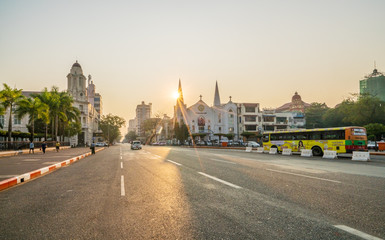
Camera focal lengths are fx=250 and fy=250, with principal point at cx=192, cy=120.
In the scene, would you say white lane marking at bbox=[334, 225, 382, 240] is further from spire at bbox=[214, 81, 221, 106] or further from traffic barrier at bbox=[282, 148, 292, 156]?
spire at bbox=[214, 81, 221, 106]

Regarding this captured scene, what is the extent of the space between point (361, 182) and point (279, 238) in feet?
21.2

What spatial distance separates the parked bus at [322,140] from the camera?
21.4 meters

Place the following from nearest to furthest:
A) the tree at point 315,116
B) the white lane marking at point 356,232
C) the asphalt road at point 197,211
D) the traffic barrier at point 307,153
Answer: the white lane marking at point 356,232
the asphalt road at point 197,211
the traffic barrier at point 307,153
the tree at point 315,116

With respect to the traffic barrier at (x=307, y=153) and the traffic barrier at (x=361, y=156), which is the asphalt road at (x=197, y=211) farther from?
the traffic barrier at (x=307, y=153)

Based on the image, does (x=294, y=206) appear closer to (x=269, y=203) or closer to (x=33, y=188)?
(x=269, y=203)

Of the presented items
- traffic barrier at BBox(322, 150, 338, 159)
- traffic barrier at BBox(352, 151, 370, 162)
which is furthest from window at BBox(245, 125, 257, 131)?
traffic barrier at BBox(352, 151, 370, 162)

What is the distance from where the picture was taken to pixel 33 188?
328 inches

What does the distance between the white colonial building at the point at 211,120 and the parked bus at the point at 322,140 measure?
159 feet

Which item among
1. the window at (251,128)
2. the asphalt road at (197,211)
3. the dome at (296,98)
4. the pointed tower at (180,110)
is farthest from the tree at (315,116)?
the asphalt road at (197,211)

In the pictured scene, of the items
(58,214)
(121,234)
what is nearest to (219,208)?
(121,234)

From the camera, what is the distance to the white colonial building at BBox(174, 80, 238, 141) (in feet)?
261

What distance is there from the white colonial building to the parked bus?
159 ft

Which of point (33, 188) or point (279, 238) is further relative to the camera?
point (33, 188)

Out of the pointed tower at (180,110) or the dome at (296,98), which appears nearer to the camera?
the pointed tower at (180,110)
